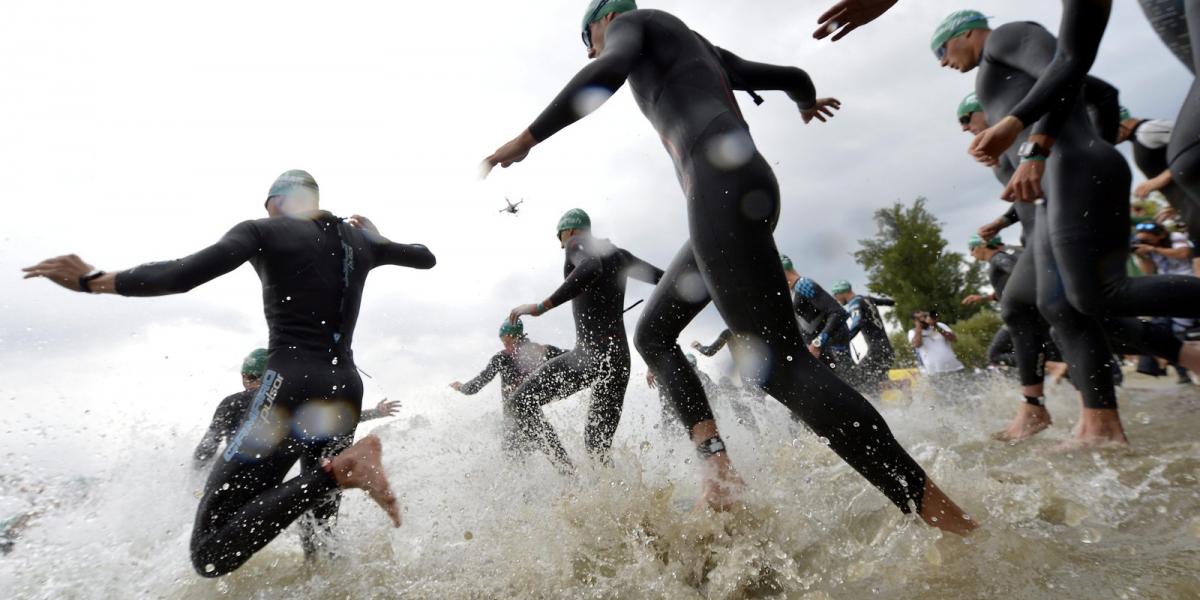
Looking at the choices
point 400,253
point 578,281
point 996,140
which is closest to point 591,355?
point 578,281

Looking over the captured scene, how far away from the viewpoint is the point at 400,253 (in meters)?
3.63

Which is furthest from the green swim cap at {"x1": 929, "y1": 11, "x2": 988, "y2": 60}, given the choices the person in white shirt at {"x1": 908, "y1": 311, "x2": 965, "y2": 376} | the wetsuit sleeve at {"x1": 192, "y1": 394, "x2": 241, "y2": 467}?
the person in white shirt at {"x1": 908, "y1": 311, "x2": 965, "y2": 376}

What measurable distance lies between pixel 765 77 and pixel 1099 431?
2.54 meters

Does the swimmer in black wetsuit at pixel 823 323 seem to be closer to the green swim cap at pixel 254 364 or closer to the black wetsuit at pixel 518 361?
the black wetsuit at pixel 518 361

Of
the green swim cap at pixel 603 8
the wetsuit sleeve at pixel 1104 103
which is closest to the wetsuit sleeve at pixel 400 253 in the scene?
the green swim cap at pixel 603 8

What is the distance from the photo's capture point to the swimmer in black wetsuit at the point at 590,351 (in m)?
4.36

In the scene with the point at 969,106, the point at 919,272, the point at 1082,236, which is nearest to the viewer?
the point at 1082,236

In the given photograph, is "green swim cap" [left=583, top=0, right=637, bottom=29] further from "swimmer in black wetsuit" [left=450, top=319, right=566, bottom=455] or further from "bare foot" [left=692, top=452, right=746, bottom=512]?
"swimmer in black wetsuit" [left=450, top=319, right=566, bottom=455]

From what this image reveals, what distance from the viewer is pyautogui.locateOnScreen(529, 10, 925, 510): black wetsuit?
6.36 feet

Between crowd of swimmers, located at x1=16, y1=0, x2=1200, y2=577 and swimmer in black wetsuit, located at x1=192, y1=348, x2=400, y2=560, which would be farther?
swimmer in black wetsuit, located at x1=192, y1=348, x2=400, y2=560

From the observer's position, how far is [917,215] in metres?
34.1

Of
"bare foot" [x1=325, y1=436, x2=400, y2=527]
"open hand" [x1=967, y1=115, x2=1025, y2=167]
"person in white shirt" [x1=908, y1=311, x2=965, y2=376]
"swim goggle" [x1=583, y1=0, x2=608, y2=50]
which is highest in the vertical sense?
"swim goggle" [x1=583, y1=0, x2=608, y2=50]

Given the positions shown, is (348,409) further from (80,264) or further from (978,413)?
(978,413)

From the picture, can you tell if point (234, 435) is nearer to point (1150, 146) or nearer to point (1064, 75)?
point (1064, 75)
